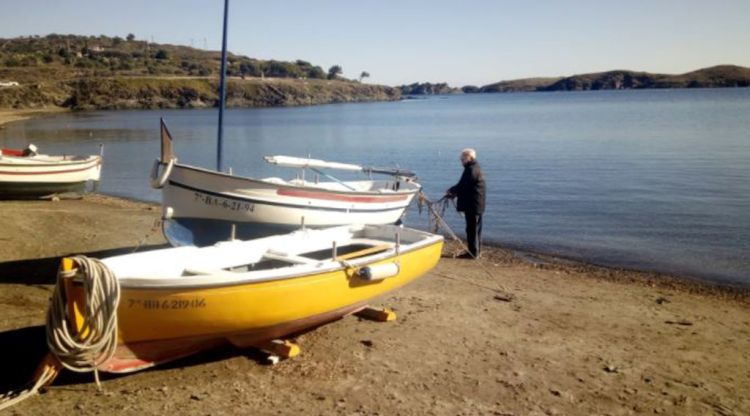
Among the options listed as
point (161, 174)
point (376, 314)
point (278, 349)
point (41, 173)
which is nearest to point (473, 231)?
point (376, 314)

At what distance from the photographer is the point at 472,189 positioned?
40.5 ft

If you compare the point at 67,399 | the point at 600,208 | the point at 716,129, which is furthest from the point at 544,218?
the point at 716,129

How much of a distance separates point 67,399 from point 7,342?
1.89 metres

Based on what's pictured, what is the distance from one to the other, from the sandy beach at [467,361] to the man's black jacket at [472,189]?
1612mm

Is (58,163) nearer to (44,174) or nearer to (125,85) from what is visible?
(44,174)

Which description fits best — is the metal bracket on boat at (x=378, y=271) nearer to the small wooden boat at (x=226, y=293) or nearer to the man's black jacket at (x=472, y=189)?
the small wooden boat at (x=226, y=293)

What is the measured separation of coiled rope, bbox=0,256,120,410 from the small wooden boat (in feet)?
0.20

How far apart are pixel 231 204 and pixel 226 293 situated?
180 inches

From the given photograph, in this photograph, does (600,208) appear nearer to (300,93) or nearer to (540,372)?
(540,372)

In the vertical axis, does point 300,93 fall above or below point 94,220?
above

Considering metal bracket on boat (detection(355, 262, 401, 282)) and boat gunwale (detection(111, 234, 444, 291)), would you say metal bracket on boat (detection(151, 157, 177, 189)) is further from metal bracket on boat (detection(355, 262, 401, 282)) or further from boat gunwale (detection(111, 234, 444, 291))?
metal bracket on boat (detection(355, 262, 401, 282))

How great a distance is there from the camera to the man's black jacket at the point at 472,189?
12297 millimetres

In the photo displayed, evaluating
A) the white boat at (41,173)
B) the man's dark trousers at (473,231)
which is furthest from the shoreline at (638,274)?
the white boat at (41,173)

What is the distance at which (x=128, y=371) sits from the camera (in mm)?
6383
